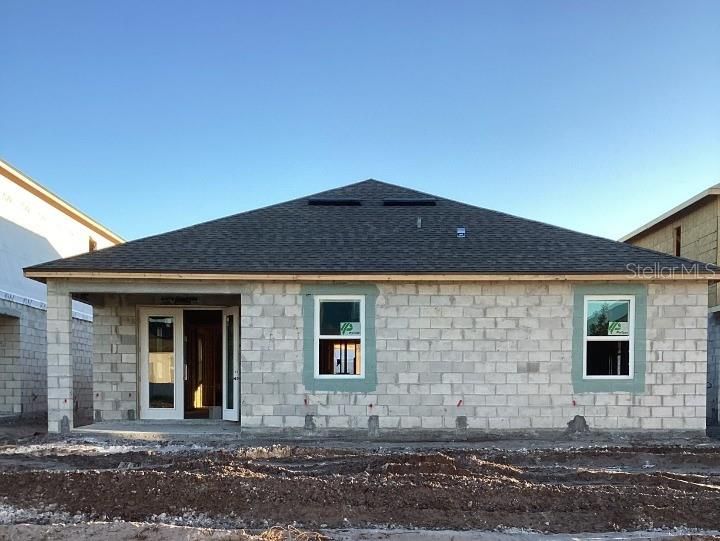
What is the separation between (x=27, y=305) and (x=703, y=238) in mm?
18673

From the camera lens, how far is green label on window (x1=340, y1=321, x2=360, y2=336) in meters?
10.5

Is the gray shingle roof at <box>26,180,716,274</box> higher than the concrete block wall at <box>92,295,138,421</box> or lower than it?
higher

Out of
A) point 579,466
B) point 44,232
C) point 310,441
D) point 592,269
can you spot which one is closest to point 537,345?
point 592,269

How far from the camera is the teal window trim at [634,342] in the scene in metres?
10.4

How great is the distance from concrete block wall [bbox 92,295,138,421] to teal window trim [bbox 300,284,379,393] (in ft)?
13.6

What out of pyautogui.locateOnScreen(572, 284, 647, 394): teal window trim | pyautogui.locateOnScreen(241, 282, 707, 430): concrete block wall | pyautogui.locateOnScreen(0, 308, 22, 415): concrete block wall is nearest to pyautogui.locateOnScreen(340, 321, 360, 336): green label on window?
pyautogui.locateOnScreen(241, 282, 707, 430): concrete block wall

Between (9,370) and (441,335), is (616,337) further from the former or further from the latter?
(9,370)

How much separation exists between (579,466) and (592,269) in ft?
12.3

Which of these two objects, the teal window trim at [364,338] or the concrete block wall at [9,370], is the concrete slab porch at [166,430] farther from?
the concrete block wall at [9,370]

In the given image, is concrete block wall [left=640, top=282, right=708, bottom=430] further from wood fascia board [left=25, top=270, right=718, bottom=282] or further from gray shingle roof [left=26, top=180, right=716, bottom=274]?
gray shingle roof [left=26, top=180, right=716, bottom=274]

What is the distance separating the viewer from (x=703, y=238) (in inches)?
584

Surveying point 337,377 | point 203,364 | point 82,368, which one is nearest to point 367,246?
point 337,377

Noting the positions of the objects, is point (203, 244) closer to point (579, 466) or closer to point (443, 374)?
point (443, 374)

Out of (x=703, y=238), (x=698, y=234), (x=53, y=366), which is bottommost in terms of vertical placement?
(x=53, y=366)
